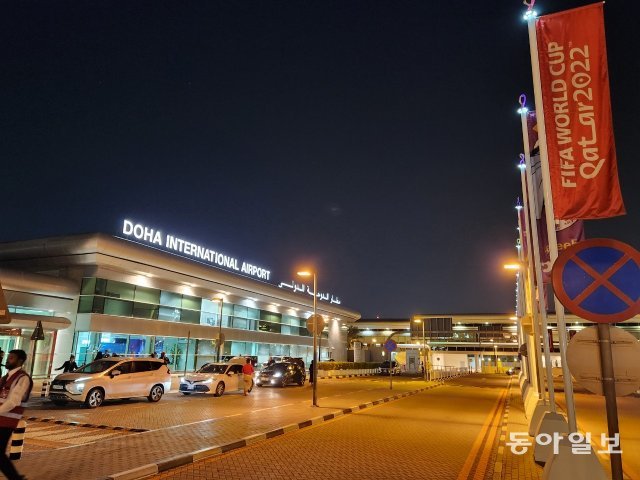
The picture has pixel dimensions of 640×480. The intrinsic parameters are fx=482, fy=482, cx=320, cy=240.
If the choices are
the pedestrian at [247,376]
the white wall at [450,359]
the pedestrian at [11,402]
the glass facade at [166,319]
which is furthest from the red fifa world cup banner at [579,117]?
the white wall at [450,359]

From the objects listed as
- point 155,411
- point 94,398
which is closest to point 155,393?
point 94,398

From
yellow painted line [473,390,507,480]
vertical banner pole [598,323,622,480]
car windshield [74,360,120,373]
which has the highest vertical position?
vertical banner pole [598,323,622,480]

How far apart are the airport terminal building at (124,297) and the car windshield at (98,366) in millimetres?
6523

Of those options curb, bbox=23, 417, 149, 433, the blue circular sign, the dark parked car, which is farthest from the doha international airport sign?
the blue circular sign

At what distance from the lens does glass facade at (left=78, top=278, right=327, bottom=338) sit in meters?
31.1

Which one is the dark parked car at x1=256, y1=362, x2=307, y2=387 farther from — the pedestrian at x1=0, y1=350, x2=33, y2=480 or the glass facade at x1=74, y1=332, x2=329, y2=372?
the pedestrian at x1=0, y1=350, x2=33, y2=480

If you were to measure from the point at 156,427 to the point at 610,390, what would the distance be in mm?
11638

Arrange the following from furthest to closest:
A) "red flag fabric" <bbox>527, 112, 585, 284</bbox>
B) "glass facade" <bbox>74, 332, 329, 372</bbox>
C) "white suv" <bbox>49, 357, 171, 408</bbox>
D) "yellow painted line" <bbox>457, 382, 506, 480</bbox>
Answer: "glass facade" <bbox>74, 332, 329, 372</bbox>, "white suv" <bbox>49, 357, 171, 408</bbox>, "red flag fabric" <bbox>527, 112, 585, 284</bbox>, "yellow painted line" <bbox>457, 382, 506, 480</bbox>

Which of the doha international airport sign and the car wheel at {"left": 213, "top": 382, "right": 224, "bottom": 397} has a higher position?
the doha international airport sign

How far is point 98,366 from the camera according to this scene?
1830 centimetres

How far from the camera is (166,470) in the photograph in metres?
8.23

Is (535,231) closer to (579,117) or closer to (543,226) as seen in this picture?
(543,226)

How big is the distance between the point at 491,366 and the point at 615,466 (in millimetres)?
89063

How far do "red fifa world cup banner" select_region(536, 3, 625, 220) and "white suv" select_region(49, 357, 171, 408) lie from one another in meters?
16.0
